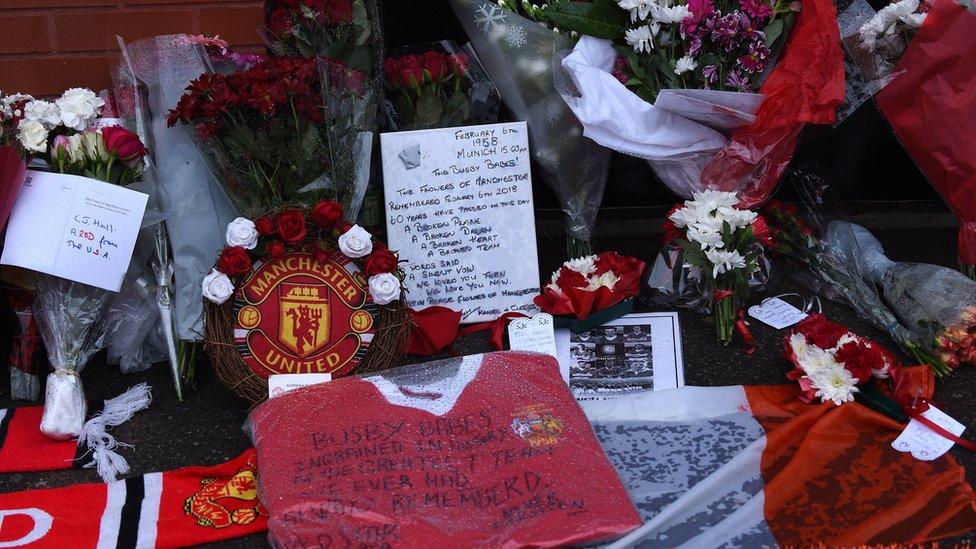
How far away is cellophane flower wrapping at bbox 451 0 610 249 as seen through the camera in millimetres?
3094

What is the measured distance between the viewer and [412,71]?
3109mm

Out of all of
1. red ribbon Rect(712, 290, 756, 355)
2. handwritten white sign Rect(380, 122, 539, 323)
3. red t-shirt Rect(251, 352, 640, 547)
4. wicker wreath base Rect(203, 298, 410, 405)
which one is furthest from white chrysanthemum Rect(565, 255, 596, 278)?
wicker wreath base Rect(203, 298, 410, 405)

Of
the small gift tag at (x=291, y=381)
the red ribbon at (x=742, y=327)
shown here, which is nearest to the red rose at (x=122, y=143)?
the small gift tag at (x=291, y=381)

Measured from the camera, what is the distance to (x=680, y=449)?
7.98 ft

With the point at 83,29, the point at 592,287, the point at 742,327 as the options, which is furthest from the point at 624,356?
the point at 83,29

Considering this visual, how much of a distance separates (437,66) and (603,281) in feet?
2.93

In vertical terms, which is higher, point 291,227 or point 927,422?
point 291,227

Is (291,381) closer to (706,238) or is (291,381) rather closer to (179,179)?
(179,179)

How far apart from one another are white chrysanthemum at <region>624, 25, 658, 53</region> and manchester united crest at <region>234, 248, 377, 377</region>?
3.74ft

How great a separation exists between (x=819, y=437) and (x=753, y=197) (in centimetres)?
93

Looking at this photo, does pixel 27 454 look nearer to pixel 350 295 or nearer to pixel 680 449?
pixel 350 295

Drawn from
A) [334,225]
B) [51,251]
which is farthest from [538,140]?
[51,251]

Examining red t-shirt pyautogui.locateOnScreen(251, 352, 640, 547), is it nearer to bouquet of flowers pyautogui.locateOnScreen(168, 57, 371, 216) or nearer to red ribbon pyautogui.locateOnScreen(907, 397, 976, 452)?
bouquet of flowers pyautogui.locateOnScreen(168, 57, 371, 216)

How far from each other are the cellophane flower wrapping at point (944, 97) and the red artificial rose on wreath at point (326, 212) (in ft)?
5.67
